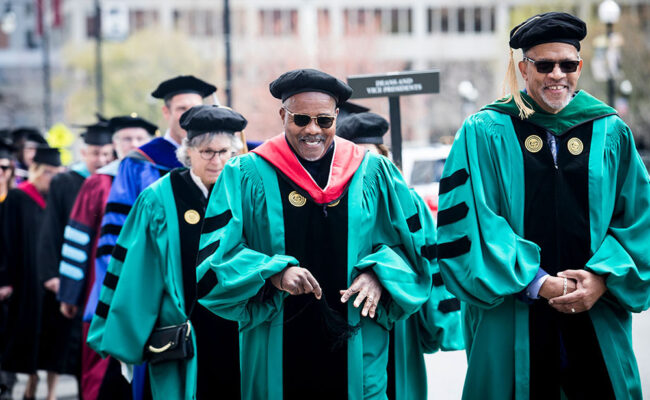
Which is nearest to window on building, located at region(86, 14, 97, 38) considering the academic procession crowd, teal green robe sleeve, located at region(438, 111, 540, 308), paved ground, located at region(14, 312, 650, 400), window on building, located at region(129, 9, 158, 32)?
window on building, located at region(129, 9, 158, 32)

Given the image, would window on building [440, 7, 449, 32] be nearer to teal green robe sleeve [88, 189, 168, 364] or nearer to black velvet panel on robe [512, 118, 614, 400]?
teal green robe sleeve [88, 189, 168, 364]

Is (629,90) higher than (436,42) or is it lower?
lower

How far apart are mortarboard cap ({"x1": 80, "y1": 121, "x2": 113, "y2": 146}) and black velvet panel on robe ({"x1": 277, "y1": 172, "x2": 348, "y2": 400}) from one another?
450cm

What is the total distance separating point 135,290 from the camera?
522 cm

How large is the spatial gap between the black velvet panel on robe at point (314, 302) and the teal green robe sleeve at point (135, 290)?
1146mm

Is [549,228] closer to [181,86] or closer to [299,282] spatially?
[299,282]

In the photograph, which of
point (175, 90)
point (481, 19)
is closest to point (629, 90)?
point (481, 19)

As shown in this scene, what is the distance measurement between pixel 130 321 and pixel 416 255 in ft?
5.61

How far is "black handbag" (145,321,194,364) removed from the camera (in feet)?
16.6

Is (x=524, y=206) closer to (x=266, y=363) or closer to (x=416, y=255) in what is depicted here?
(x=416, y=255)

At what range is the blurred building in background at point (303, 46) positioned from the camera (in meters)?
43.5

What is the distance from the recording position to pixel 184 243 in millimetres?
5301

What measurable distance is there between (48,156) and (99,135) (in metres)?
1.25

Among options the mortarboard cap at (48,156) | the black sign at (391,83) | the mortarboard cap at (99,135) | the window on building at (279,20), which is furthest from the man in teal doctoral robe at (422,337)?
the window on building at (279,20)
